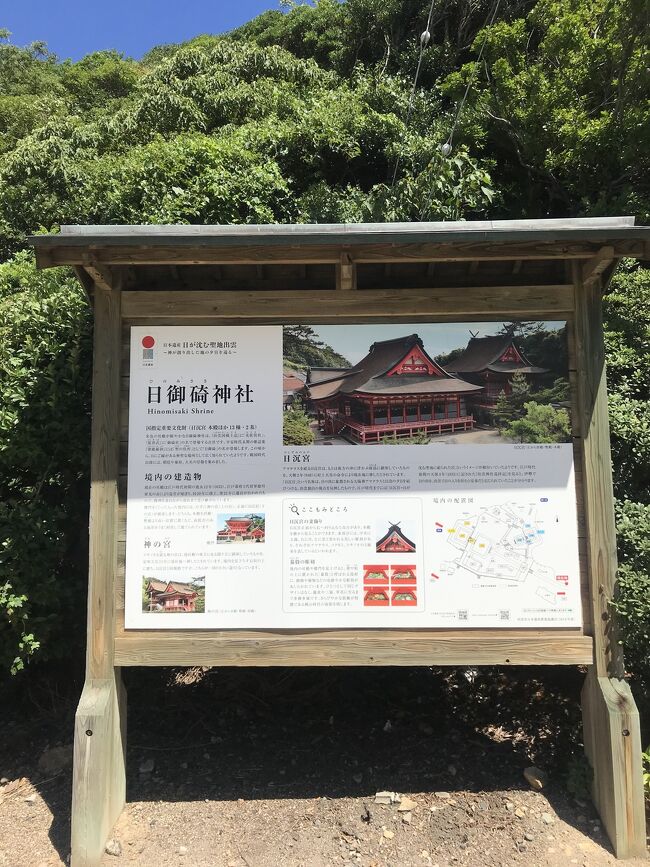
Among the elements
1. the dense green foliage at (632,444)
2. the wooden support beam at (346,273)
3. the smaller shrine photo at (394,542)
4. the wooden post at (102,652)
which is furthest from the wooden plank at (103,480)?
the dense green foliage at (632,444)

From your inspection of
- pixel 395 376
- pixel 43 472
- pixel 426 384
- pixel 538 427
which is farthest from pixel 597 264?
pixel 43 472

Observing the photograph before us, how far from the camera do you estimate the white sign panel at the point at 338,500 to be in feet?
10.3

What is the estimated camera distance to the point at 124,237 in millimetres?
2818

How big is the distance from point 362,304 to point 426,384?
0.61m

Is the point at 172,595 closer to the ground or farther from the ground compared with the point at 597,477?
closer to the ground

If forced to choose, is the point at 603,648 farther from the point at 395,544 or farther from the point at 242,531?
the point at 242,531

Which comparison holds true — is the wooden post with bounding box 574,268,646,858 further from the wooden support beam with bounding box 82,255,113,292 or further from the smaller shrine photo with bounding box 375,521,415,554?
the wooden support beam with bounding box 82,255,113,292

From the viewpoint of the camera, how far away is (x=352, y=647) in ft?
Answer: 10.2

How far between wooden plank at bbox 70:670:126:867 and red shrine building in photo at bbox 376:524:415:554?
1708 mm

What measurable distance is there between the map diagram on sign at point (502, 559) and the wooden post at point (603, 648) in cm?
20

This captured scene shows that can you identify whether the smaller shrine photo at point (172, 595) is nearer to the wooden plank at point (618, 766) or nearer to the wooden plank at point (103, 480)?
the wooden plank at point (103, 480)

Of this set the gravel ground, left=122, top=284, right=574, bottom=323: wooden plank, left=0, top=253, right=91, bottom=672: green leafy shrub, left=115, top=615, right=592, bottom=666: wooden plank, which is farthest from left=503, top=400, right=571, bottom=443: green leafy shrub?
left=0, top=253, right=91, bottom=672: green leafy shrub

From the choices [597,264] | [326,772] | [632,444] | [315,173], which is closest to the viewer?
[597,264]

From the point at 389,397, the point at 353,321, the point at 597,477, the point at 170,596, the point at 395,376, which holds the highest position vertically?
the point at 353,321
